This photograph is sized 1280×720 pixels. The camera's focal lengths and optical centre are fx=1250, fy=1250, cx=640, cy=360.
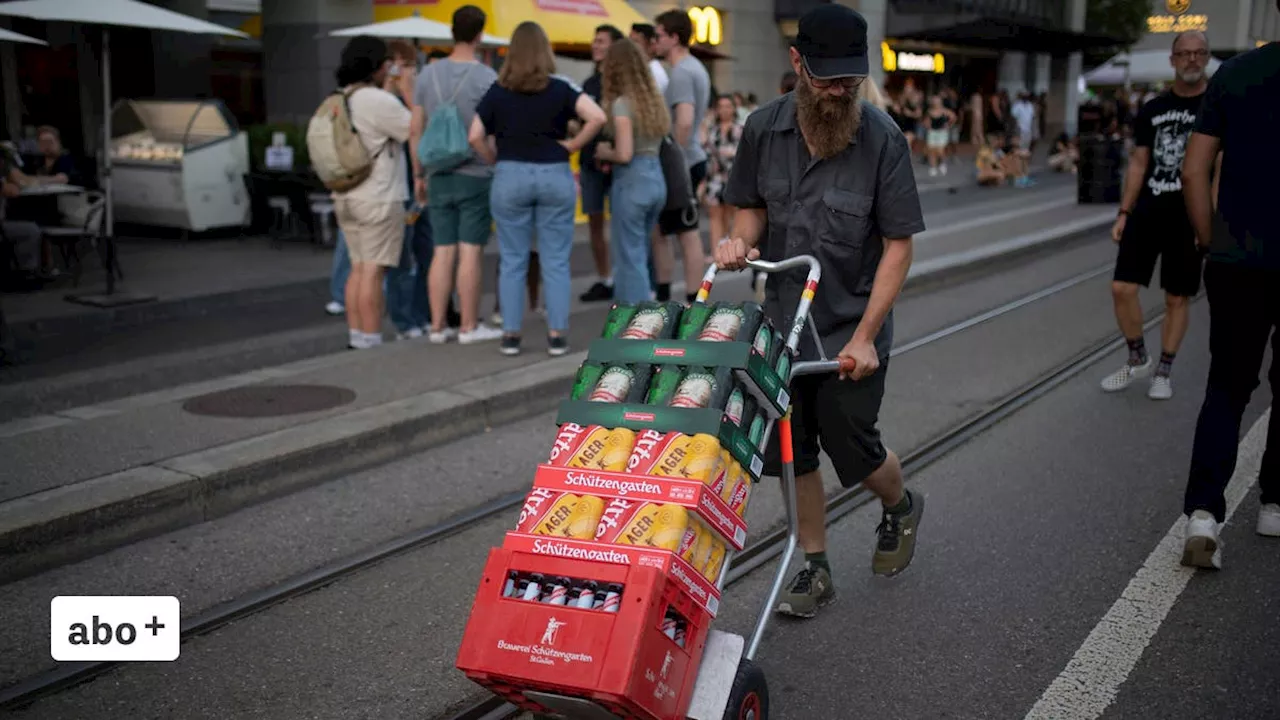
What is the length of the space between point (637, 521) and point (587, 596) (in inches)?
8.8

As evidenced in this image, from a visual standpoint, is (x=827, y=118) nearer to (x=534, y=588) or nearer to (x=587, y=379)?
(x=587, y=379)

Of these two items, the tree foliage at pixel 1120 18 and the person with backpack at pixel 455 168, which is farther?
the tree foliage at pixel 1120 18

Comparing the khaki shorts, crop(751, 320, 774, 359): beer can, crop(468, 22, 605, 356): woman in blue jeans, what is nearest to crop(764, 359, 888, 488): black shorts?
crop(751, 320, 774, 359): beer can

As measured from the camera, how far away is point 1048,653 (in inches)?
157

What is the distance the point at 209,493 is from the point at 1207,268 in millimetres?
4152

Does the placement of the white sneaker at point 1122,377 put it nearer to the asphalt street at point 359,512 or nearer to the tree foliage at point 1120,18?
the asphalt street at point 359,512

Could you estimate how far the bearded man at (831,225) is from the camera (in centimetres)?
372

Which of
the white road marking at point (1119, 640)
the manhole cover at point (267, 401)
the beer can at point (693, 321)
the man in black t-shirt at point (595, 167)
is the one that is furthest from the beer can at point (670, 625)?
the man in black t-shirt at point (595, 167)

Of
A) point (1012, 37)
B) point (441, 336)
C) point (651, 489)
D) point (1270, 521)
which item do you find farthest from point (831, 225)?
point (1012, 37)

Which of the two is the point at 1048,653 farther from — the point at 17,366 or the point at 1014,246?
the point at 1014,246

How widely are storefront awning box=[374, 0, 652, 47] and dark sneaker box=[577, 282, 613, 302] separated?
17.6 feet

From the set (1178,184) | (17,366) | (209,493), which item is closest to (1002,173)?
(1178,184)

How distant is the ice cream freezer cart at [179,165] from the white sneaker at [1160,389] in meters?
10.7

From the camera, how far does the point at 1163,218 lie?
23.0 feet
